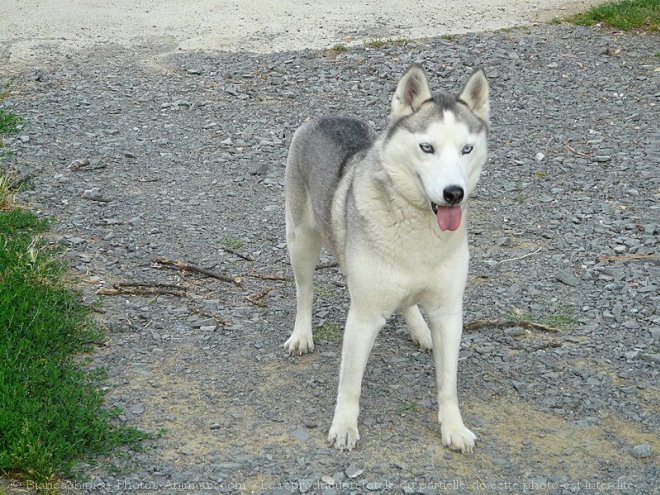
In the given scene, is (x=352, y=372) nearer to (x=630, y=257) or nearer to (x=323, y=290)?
(x=323, y=290)

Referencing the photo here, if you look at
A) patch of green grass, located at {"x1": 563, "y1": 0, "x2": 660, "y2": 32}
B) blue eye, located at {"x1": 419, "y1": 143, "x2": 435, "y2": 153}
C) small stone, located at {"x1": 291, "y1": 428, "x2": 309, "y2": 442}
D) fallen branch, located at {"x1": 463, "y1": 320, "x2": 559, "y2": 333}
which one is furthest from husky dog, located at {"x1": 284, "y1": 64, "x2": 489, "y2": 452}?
patch of green grass, located at {"x1": 563, "y1": 0, "x2": 660, "y2": 32}

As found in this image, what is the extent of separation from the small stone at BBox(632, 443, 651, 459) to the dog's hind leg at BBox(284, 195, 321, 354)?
1.98 m

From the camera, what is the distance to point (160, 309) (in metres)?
6.22

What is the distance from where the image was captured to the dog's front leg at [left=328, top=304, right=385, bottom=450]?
472 centimetres

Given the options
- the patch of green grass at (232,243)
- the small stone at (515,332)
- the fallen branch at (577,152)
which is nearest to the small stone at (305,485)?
the small stone at (515,332)

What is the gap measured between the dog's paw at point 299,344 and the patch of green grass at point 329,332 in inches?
7.9

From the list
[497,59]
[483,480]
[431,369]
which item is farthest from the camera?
[497,59]

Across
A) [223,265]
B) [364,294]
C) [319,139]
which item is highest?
[319,139]

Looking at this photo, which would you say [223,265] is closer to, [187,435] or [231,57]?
[187,435]

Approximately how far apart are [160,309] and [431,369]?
186cm

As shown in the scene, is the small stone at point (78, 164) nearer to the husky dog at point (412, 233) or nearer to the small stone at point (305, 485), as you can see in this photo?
the husky dog at point (412, 233)

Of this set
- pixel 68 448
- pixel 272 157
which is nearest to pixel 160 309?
pixel 68 448

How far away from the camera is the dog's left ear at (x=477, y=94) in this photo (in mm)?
4695

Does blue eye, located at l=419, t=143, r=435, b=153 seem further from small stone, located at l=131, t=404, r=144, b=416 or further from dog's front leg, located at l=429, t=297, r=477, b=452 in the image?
small stone, located at l=131, t=404, r=144, b=416
